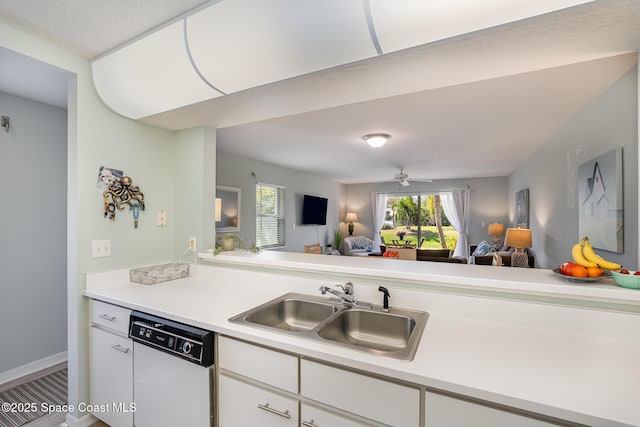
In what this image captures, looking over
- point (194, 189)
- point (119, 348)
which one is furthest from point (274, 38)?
point (119, 348)

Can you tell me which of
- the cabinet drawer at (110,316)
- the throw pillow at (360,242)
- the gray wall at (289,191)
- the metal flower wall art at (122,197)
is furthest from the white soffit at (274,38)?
the throw pillow at (360,242)

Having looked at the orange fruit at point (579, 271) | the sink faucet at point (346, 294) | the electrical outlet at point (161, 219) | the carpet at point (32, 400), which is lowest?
the carpet at point (32, 400)

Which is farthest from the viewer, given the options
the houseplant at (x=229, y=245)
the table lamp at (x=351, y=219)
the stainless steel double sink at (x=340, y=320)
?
the table lamp at (x=351, y=219)

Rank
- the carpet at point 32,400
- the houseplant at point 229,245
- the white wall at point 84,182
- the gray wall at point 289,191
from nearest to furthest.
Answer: the white wall at point 84,182, the carpet at point 32,400, the houseplant at point 229,245, the gray wall at point 289,191

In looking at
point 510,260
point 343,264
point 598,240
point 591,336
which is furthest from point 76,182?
point 510,260

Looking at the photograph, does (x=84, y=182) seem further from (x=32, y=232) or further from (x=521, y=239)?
(x=521, y=239)

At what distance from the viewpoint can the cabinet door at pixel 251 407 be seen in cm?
113

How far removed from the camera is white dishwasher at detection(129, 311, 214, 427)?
1310 mm

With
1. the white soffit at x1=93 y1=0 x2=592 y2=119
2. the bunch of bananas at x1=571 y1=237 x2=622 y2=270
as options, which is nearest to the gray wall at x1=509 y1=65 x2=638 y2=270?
the bunch of bananas at x1=571 y1=237 x2=622 y2=270

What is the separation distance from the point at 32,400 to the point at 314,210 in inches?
204

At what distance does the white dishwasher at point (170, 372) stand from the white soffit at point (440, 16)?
153cm

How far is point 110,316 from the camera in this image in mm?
1700

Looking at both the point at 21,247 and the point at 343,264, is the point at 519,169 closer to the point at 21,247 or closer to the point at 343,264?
the point at 343,264

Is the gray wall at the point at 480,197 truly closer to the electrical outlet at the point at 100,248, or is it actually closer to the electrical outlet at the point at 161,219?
the electrical outlet at the point at 161,219
